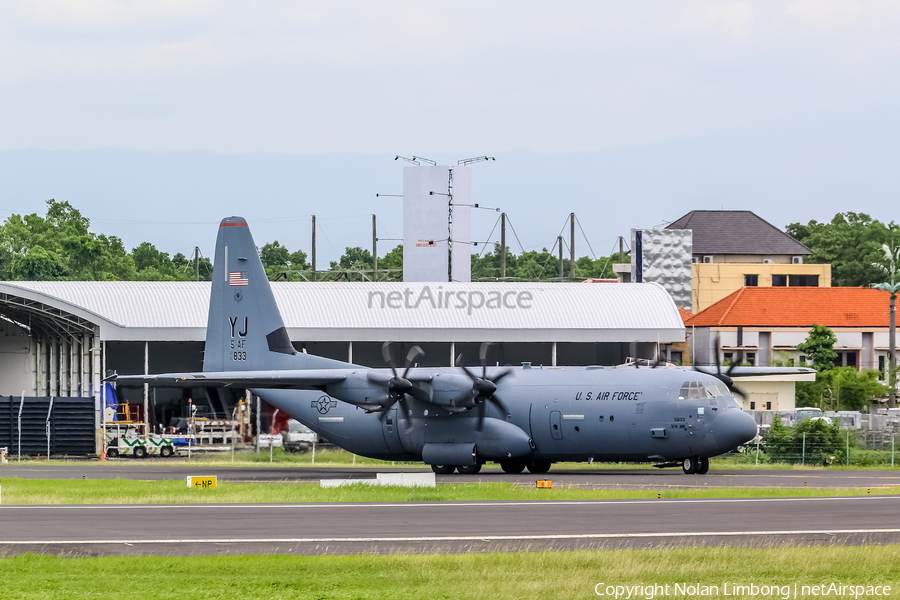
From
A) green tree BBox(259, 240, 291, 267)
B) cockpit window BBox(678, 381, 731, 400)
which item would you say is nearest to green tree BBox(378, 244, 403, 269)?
green tree BBox(259, 240, 291, 267)

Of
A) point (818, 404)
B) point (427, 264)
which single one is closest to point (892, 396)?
point (818, 404)

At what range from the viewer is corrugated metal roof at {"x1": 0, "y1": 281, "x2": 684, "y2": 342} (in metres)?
59.9

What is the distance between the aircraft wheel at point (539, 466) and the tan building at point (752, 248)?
69.3 metres

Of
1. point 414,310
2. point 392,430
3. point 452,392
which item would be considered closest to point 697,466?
point 452,392

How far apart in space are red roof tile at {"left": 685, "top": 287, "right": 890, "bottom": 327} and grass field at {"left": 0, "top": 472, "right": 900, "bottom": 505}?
182 feet

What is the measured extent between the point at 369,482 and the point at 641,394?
9751mm

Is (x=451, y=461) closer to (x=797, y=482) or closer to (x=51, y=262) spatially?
(x=797, y=482)

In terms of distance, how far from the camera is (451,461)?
39906 millimetres

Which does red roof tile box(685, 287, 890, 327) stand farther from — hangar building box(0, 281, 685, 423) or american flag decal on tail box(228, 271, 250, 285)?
american flag decal on tail box(228, 271, 250, 285)

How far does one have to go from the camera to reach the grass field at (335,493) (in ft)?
94.5

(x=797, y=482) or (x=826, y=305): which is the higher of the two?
(x=826, y=305)

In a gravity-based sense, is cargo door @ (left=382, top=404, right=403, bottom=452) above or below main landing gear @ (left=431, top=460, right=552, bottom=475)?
above

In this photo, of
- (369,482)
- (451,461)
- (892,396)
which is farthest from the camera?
(892,396)

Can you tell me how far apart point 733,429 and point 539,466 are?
762 centimetres
